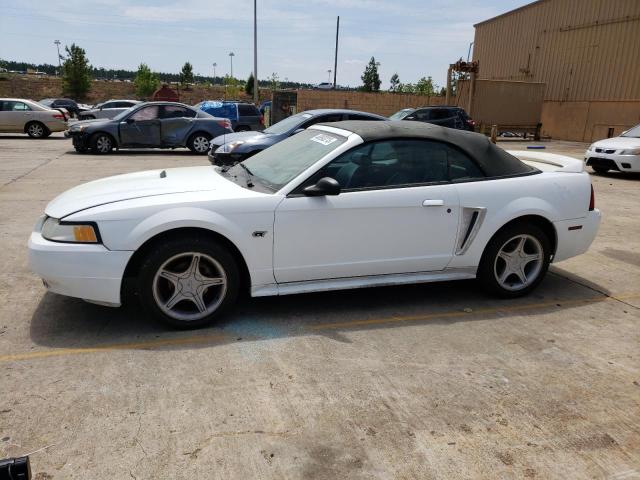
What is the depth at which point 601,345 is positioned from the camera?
3.81 m

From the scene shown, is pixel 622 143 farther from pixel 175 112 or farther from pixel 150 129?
pixel 150 129

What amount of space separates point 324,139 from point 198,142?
12534 mm

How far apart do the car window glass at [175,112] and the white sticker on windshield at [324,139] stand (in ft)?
40.4

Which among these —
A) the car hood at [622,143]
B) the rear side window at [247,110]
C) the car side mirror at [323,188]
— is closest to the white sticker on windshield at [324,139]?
the car side mirror at [323,188]

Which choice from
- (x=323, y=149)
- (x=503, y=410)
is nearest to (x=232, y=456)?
(x=503, y=410)

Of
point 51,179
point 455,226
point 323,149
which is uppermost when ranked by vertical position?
point 323,149

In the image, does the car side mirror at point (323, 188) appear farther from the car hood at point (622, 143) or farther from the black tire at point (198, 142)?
the black tire at point (198, 142)

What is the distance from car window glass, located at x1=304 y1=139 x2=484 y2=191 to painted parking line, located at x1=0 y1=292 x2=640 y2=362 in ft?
3.38

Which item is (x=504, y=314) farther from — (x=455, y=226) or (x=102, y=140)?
(x=102, y=140)

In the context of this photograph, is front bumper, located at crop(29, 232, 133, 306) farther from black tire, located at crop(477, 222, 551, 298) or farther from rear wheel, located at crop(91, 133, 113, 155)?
rear wheel, located at crop(91, 133, 113, 155)

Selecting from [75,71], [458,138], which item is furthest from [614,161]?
[75,71]

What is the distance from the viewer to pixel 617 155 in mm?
12477

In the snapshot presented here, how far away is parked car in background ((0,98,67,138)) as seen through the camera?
2028cm

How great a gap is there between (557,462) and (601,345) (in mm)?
1549
